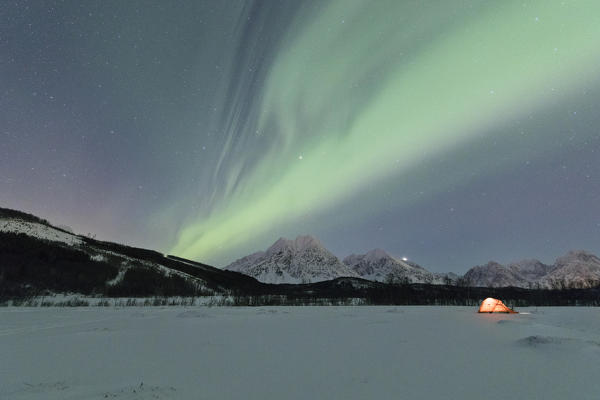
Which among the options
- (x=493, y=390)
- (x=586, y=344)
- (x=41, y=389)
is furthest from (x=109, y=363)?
(x=586, y=344)

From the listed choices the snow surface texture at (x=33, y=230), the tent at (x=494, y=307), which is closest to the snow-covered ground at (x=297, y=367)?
the tent at (x=494, y=307)

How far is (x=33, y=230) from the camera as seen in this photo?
101 meters

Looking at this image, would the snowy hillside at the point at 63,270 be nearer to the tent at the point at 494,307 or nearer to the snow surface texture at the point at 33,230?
the snow surface texture at the point at 33,230

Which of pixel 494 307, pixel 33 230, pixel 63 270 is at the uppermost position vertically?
pixel 33 230

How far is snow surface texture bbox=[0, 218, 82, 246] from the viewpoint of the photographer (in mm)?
94625

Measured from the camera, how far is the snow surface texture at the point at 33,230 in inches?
3725

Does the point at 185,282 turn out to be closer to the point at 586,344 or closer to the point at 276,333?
the point at 276,333

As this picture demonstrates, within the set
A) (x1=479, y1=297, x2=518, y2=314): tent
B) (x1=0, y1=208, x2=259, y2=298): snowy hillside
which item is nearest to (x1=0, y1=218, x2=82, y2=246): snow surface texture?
(x1=0, y1=208, x2=259, y2=298): snowy hillside

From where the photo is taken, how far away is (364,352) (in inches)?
366

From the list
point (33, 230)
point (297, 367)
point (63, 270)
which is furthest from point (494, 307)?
point (33, 230)

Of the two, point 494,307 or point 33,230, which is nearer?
point 494,307

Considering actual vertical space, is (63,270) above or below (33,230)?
below

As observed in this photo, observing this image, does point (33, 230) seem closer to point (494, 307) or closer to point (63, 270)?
point (63, 270)

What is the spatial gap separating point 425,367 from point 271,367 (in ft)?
12.2
